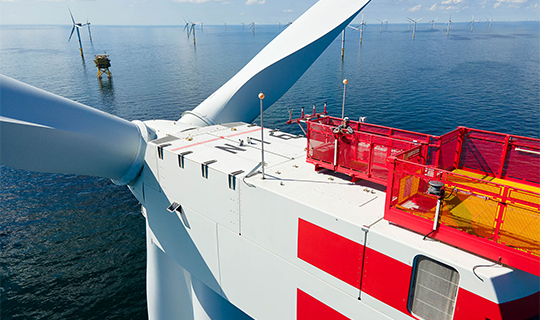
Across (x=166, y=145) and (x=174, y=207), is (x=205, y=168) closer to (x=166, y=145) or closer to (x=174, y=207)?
(x=174, y=207)

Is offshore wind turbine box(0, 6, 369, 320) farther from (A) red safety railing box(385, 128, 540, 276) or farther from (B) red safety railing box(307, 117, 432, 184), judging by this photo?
(A) red safety railing box(385, 128, 540, 276)

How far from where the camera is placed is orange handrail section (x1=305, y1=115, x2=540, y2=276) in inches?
261

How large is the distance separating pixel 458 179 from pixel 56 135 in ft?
36.4

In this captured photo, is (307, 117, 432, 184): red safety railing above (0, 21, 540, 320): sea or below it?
above

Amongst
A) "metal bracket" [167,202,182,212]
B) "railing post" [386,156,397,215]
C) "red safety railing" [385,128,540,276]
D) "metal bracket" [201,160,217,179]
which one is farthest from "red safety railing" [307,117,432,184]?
"metal bracket" [167,202,182,212]

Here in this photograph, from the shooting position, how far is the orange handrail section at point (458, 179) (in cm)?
663

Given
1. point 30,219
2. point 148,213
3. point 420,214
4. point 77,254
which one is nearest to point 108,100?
point 30,219

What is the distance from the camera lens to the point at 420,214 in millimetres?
7898

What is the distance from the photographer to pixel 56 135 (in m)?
10.6

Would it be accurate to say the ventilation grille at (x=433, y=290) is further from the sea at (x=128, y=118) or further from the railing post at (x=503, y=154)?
the sea at (x=128, y=118)

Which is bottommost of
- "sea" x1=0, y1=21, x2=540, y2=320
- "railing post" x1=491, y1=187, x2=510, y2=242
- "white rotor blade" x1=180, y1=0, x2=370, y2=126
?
"sea" x1=0, y1=21, x2=540, y2=320

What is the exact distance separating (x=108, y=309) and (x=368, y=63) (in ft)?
279

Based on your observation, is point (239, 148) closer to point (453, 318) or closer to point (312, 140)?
point (312, 140)

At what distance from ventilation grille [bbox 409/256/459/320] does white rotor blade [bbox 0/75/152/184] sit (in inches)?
416
